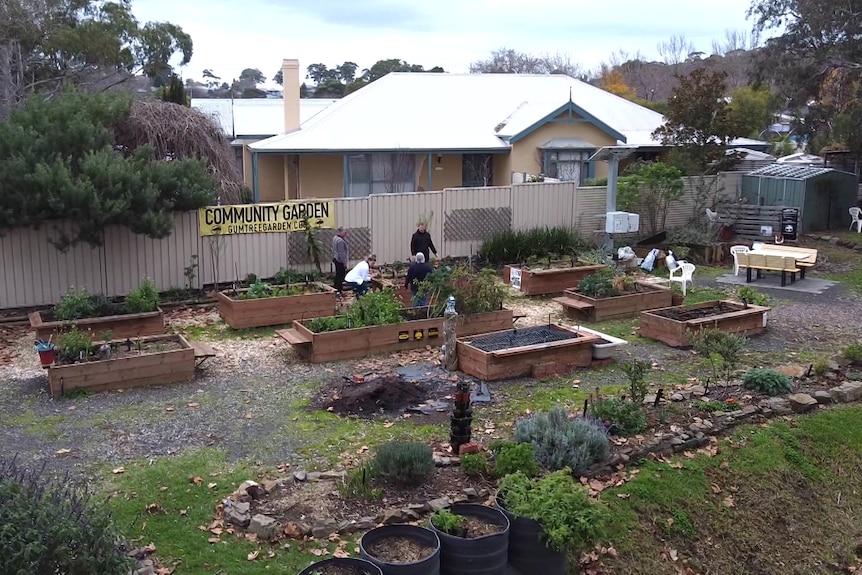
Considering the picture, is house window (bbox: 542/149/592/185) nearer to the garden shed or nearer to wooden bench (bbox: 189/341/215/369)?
the garden shed

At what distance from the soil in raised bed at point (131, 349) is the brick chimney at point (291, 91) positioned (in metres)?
16.3

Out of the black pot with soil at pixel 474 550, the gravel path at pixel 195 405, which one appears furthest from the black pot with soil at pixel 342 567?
the gravel path at pixel 195 405

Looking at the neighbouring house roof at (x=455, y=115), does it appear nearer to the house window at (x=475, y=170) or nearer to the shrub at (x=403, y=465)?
the house window at (x=475, y=170)

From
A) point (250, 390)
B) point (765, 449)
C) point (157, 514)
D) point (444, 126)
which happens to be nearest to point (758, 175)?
point (444, 126)

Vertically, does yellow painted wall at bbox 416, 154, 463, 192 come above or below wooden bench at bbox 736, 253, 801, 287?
above

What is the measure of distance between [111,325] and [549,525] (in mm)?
8823


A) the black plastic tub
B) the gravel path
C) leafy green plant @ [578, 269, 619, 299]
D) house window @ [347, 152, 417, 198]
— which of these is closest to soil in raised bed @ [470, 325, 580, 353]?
the gravel path

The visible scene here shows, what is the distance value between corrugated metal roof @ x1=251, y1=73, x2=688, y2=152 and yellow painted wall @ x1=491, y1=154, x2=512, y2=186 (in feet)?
1.85

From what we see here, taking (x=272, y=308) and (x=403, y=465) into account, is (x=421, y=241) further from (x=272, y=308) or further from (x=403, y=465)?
(x=403, y=465)

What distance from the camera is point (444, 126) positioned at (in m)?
27.1

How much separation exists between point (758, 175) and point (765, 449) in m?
16.7

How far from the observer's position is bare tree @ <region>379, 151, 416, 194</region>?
25.8 metres

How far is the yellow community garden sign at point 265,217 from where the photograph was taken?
16.3m

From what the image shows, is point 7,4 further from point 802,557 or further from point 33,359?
point 802,557
